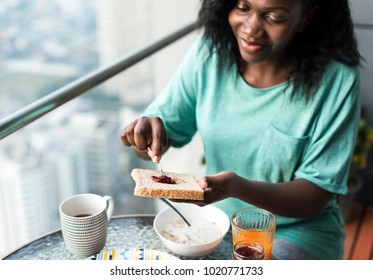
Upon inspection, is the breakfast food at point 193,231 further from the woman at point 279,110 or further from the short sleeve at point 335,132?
the short sleeve at point 335,132

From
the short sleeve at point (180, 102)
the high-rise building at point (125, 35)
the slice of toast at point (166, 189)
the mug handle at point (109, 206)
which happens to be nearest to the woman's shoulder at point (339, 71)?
the short sleeve at point (180, 102)

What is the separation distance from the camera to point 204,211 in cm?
106

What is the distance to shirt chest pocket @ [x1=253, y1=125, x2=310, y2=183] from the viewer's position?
1.17 m

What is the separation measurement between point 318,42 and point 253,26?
0.23 metres

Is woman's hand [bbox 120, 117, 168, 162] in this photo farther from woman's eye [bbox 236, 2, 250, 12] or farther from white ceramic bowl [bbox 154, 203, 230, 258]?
woman's eye [bbox 236, 2, 250, 12]

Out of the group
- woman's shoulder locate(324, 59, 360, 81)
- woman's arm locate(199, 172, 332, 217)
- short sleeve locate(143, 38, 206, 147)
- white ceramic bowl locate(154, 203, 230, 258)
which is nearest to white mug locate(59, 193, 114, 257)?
white ceramic bowl locate(154, 203, 230, 258)

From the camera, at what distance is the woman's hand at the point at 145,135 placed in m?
1.08

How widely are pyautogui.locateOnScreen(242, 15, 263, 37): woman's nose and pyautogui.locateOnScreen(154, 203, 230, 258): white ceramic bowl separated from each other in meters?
0.40

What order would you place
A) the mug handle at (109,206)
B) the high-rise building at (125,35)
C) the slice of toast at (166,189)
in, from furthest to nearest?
1. the high-rise building at (125,35)
2. the mug handle at (109,206)
3. the slice of toast at (166,189)

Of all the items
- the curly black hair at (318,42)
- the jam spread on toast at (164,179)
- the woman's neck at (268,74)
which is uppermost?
the curly black hair at (318,42)
